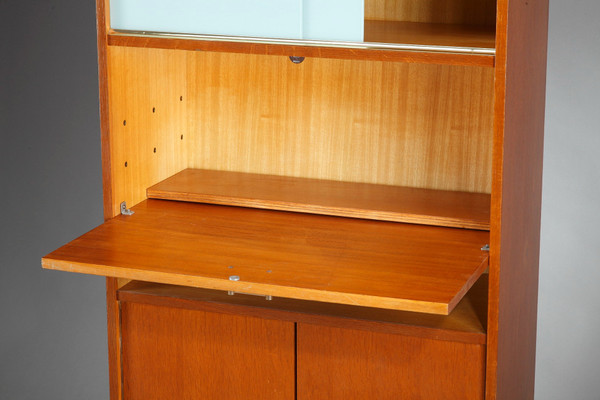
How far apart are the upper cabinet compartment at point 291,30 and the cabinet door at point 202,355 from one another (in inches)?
23.1

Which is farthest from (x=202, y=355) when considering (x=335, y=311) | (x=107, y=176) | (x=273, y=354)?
(x=107, y=176)

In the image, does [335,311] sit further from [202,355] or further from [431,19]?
[431,19]

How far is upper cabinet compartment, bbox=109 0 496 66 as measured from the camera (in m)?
1.88

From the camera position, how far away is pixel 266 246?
2057mm

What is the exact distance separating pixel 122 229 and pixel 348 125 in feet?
1.96

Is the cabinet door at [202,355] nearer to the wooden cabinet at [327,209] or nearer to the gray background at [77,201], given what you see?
the wooden cabinet at [327,209]

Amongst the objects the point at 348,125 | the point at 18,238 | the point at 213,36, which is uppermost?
the point at 213,36

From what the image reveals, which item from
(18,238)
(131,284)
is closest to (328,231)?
(131,284)

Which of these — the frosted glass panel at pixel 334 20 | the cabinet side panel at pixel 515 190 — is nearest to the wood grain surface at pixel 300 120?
the cabinet side panel at pixel 515 190

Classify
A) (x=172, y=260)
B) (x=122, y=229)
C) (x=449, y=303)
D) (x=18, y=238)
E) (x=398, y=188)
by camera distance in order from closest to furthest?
(x=449, y=303) → (x=172, y=260) → (x=122, y=229) → (x=398, y=188) → (x=18, y=238)

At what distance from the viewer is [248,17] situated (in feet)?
6.48

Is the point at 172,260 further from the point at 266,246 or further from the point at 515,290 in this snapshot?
the point at 515,290

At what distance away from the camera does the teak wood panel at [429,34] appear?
1.93 metres

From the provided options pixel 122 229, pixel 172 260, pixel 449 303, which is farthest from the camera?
pixel 122 229
